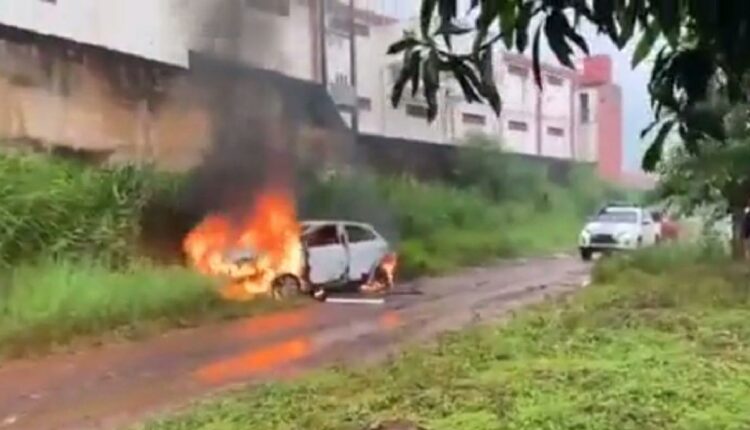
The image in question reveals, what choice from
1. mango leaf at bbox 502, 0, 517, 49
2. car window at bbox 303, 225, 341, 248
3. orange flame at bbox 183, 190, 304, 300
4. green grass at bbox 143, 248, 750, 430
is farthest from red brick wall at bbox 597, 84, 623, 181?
mango leaf at bbox 502, 0, 517, 49

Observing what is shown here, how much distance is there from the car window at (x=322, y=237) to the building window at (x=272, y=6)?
3.65 metres

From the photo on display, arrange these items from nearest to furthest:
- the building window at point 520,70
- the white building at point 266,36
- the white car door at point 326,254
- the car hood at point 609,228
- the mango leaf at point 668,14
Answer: the mango leaf at point 668,14
the building window at point 520,70
the white building at point 266,36
the white car door at point 326,254
the car hood at point 609,228

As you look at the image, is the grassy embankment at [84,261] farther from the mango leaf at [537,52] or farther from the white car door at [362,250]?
the mango leaf at [537,52]

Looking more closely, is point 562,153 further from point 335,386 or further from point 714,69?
point 714,69

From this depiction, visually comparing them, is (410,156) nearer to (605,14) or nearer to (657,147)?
(657,147)

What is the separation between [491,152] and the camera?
32.7m

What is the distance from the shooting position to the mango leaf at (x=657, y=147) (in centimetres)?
296

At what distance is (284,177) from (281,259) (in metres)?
2.52

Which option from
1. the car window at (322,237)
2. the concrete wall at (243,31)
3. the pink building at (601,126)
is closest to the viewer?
the concrete wall at (243,31)

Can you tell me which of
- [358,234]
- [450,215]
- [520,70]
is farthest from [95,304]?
[450,215]

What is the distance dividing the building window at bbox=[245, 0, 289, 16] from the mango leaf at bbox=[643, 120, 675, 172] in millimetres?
16205

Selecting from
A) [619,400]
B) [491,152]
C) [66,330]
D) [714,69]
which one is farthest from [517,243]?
[714,69]

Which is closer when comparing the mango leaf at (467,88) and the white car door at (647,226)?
the mango leaf at (467,88)

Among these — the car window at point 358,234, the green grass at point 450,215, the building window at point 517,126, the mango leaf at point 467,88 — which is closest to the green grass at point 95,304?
the car window at point 358,234
